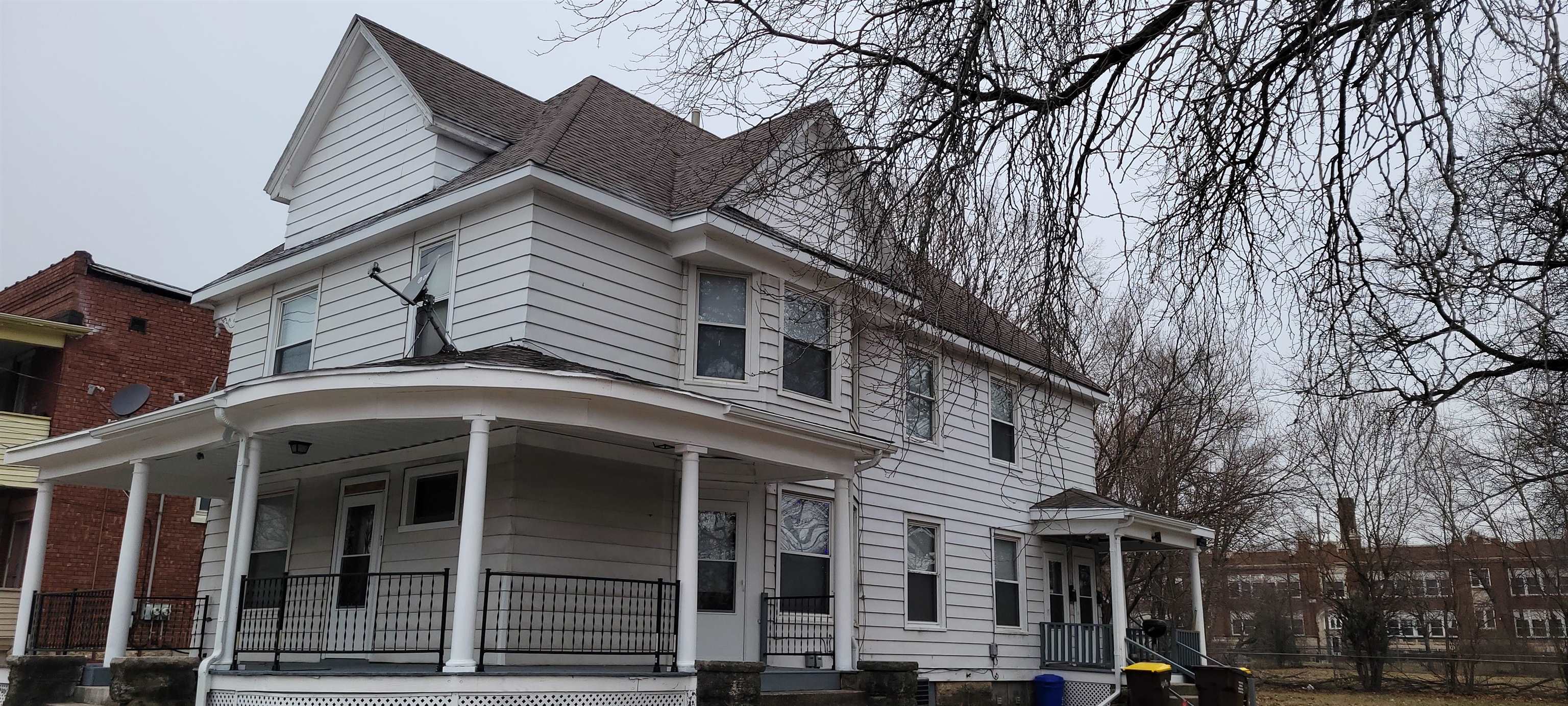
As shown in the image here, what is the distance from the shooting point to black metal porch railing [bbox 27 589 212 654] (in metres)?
12.2

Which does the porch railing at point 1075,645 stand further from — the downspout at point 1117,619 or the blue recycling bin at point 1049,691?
the blue recycling bin at point 1049,691

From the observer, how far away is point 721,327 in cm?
1297

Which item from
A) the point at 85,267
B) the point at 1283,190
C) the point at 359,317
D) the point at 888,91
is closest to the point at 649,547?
the point at 359,317

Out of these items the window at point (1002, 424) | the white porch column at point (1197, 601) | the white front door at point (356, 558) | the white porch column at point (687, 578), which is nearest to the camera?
the white porch column at point (687, 578)

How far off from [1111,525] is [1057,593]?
2.25 m

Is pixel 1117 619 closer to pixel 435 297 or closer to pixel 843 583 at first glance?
pixel 843 583

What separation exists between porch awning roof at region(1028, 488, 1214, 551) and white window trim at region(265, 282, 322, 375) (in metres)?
10.1

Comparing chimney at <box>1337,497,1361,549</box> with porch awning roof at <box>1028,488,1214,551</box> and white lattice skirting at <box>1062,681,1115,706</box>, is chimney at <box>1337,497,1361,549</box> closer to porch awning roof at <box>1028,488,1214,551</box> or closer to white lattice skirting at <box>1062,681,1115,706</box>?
porch awning roof at <box>1028,488,1214,551</box>

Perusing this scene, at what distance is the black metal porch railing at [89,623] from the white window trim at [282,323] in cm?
294

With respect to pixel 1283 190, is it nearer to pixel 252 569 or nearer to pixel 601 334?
pixel 601 334

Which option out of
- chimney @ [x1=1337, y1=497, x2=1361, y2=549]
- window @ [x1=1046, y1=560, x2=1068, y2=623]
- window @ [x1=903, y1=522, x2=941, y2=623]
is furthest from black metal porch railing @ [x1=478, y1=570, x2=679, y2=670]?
chimney @ [x1=1337, y1=497, x2=1361, y2=549]

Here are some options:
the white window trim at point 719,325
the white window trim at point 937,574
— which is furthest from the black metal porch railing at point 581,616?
the white window trim at point 937,574

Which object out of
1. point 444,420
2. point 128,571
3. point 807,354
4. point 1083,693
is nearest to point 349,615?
point 128,571

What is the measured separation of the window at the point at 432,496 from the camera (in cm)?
1154
